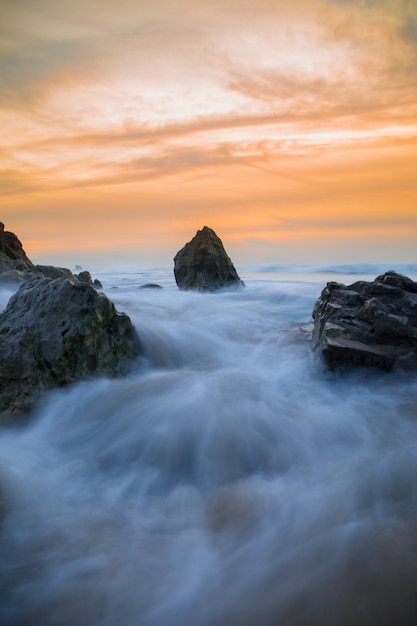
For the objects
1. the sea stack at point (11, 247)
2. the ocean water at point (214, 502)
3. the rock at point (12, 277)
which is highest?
the sea stack at point (11, 247)

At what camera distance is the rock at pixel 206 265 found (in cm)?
1584

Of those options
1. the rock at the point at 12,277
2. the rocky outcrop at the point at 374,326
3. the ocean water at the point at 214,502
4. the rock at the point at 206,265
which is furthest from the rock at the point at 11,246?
the rocky outcrop at the point at 374,326

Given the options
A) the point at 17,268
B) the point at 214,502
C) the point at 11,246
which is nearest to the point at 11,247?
the point at 11,246

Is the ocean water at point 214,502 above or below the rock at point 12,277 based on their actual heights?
below

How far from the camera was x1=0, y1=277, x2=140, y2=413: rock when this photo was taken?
4570 mm

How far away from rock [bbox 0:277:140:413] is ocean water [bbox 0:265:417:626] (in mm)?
222

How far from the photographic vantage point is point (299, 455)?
3.67m

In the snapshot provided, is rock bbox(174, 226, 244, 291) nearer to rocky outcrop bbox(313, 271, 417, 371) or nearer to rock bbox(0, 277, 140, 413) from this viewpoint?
rocky outcrop bbox(313, 271, 417, 371)

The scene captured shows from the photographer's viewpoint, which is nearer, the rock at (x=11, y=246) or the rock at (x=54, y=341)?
the rock at (x=54, y=341)

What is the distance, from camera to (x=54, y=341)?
483 centimetres

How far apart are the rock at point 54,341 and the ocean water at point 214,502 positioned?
0.73 ft

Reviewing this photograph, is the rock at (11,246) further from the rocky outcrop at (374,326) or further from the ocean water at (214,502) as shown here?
the rocky outcrop at (374,326)

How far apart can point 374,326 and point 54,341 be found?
4085mm

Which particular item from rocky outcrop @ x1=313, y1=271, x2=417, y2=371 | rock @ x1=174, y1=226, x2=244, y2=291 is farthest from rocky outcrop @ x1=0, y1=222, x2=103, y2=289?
rocky outcrop @ x1=313, y1=271, x2=417, y2=371
